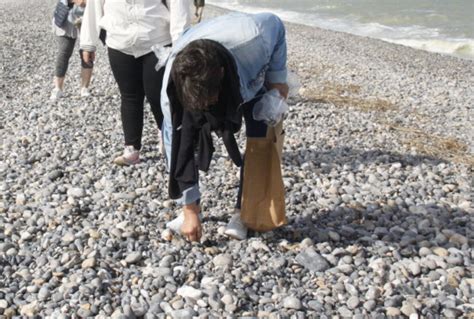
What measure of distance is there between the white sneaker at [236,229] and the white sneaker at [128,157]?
5.29 ft

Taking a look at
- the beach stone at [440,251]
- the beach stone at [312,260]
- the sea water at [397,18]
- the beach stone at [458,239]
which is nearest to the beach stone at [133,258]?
the beach stone at [312,260]

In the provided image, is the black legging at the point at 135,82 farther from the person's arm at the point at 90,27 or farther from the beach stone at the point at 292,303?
the beach stone at the point at 292,303

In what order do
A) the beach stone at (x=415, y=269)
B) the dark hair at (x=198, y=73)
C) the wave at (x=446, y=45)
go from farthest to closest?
the wave at (x=446, y=45) < the beach stone at (x=415, y=269) < the dark hair at (x=198, y=73)

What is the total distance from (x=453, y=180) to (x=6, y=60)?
8.63 metres

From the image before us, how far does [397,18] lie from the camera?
23219 millimetres

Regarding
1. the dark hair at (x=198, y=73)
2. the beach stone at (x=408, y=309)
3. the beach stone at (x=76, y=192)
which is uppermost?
the dark hair at (x=198, y=73)

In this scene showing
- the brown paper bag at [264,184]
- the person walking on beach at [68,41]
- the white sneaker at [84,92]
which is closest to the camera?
the brown paper bag at [264,184]

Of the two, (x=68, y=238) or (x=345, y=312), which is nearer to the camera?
(x=345, y=312)

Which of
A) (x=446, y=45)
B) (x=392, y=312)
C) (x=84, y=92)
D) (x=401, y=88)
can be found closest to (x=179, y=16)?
(x=392, y=312)

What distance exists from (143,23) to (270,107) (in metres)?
1.61

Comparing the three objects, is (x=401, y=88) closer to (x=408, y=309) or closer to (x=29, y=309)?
(x=408, y=309)

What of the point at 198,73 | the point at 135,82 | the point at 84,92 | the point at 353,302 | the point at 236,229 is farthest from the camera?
the point at 84,92

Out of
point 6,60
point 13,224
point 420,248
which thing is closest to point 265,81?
point 420,248

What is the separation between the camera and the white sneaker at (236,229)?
377 cm
